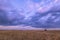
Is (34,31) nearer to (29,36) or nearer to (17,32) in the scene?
(29,36)

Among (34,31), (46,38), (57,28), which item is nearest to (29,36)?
(34,31)

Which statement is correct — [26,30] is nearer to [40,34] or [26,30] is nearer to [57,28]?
[40,34]

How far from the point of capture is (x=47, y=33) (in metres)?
4.14

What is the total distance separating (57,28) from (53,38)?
44 cm

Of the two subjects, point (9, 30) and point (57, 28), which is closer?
point (9, 30)

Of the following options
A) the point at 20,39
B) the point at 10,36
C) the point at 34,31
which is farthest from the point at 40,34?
the point at 10,36

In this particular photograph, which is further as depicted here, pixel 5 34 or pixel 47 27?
pixel 47 27

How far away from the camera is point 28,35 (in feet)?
13.2

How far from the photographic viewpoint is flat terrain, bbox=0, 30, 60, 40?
3.96 meters

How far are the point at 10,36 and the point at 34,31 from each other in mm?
698

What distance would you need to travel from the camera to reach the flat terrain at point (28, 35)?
3957 mm

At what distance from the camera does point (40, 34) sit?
409 centimetres

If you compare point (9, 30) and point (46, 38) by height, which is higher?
point (9, 30)

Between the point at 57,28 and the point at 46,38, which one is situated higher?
the point at 57,28
